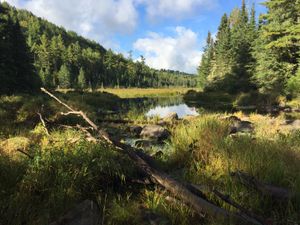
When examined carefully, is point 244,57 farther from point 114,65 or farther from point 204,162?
point 114,65

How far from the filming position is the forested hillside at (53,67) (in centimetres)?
3372

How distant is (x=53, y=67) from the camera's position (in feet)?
352

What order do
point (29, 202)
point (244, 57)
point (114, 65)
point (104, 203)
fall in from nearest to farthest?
point (29, 202), point (104, 203), point (244, 57), point (114, 65)

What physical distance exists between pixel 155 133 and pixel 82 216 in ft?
26.6

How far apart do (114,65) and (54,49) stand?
40.9 meters

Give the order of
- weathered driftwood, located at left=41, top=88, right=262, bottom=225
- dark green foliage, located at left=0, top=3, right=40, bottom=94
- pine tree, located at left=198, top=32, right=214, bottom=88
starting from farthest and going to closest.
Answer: pine tree, located at left=198, top=32, right=214, bottom=88, dark green foliage, located at left=0, top=3, right=40, bottom=94, weathered driftwood, located at left=41, top=88, right=262, bottom=225

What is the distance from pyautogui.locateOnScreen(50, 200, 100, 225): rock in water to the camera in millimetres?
3581

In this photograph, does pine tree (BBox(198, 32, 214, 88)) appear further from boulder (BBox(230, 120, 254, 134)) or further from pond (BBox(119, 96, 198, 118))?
boulder (BBox(230, 120, 254, 134))

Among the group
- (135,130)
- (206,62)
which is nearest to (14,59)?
(135,130)

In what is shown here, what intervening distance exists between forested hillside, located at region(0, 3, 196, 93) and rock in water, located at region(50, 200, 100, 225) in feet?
93.8

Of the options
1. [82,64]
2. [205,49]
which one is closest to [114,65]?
[82,64]

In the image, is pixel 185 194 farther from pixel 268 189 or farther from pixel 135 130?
pixel 135 130

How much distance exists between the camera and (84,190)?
4555 mm

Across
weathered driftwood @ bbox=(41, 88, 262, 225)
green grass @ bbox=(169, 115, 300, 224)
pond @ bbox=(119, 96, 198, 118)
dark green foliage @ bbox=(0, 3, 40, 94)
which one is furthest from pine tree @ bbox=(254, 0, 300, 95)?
weathered driftwood @ bbox=(41, 88, 262, 225)
